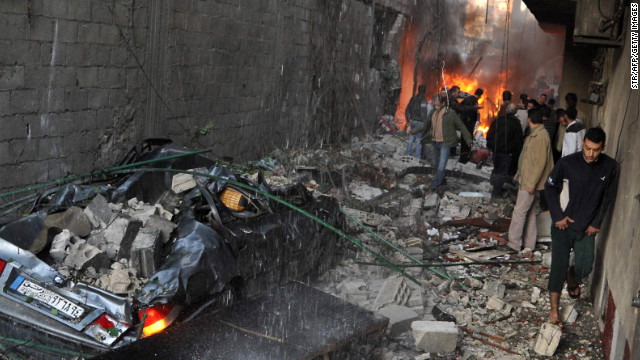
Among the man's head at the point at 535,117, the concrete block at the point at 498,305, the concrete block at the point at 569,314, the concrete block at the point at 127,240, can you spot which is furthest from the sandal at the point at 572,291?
the concrete block at the point at 127,240

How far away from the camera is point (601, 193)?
634cm

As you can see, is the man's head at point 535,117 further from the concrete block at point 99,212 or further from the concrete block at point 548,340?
the concrete block at point 99,212

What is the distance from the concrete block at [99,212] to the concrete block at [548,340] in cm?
397

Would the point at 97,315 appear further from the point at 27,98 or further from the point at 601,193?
the point at 601,193

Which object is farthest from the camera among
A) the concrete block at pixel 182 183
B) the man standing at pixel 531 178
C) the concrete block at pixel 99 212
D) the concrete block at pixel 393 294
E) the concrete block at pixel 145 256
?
the man standing at pixel 531 178

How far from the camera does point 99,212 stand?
5863 mm

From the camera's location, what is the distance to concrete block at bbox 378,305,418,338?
19.9 ft

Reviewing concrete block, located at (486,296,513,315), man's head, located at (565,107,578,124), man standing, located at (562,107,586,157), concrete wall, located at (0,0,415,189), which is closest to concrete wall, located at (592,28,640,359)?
man standing, located at (562,107,586,157)

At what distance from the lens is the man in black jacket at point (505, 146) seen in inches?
479

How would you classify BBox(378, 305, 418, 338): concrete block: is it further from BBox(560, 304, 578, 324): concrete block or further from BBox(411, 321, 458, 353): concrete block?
BBox(560, 304, 578, 324): concrete block

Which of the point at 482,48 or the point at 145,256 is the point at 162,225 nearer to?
the point at 145,256

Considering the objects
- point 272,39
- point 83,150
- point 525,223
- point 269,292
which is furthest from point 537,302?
point 272,39

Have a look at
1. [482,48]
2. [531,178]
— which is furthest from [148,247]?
[482,48]

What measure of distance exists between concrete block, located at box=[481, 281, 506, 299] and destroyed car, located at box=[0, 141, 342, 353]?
6.09 feet
